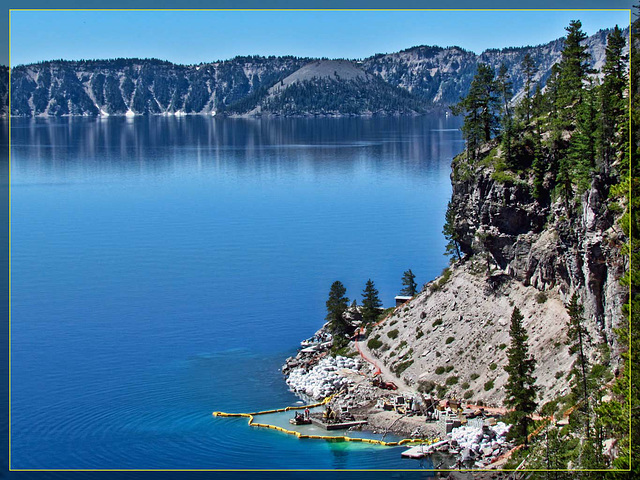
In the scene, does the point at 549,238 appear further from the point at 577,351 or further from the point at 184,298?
the point at 184,298

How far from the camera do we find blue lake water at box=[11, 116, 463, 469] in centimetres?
5894

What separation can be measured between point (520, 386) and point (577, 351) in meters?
3.67

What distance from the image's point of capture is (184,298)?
8969 centimetres

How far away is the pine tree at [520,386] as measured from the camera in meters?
50.2

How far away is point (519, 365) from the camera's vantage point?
52375 mm

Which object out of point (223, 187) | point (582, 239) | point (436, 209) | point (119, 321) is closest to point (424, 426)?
point (582, 239)

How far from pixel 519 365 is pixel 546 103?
2892 centimetres

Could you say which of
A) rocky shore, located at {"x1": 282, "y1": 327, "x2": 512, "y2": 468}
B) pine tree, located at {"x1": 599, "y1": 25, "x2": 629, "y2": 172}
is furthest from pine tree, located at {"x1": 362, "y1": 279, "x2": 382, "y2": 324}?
pine tree, located at {"x1": 599, "y1": 25, "x2": 629, "y2": 172}

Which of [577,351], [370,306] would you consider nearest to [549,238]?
[577,351]

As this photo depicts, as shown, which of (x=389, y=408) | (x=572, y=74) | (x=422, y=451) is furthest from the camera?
(x=572, y=74)

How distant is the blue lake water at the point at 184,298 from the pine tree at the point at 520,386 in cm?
563

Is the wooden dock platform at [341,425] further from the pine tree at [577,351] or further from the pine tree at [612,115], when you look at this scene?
the pine tree at [612,115]

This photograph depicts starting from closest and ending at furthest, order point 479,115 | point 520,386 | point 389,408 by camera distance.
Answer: point 520,386, point 389,408, point 479,115

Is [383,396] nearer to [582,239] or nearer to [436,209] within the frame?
[582,239]
